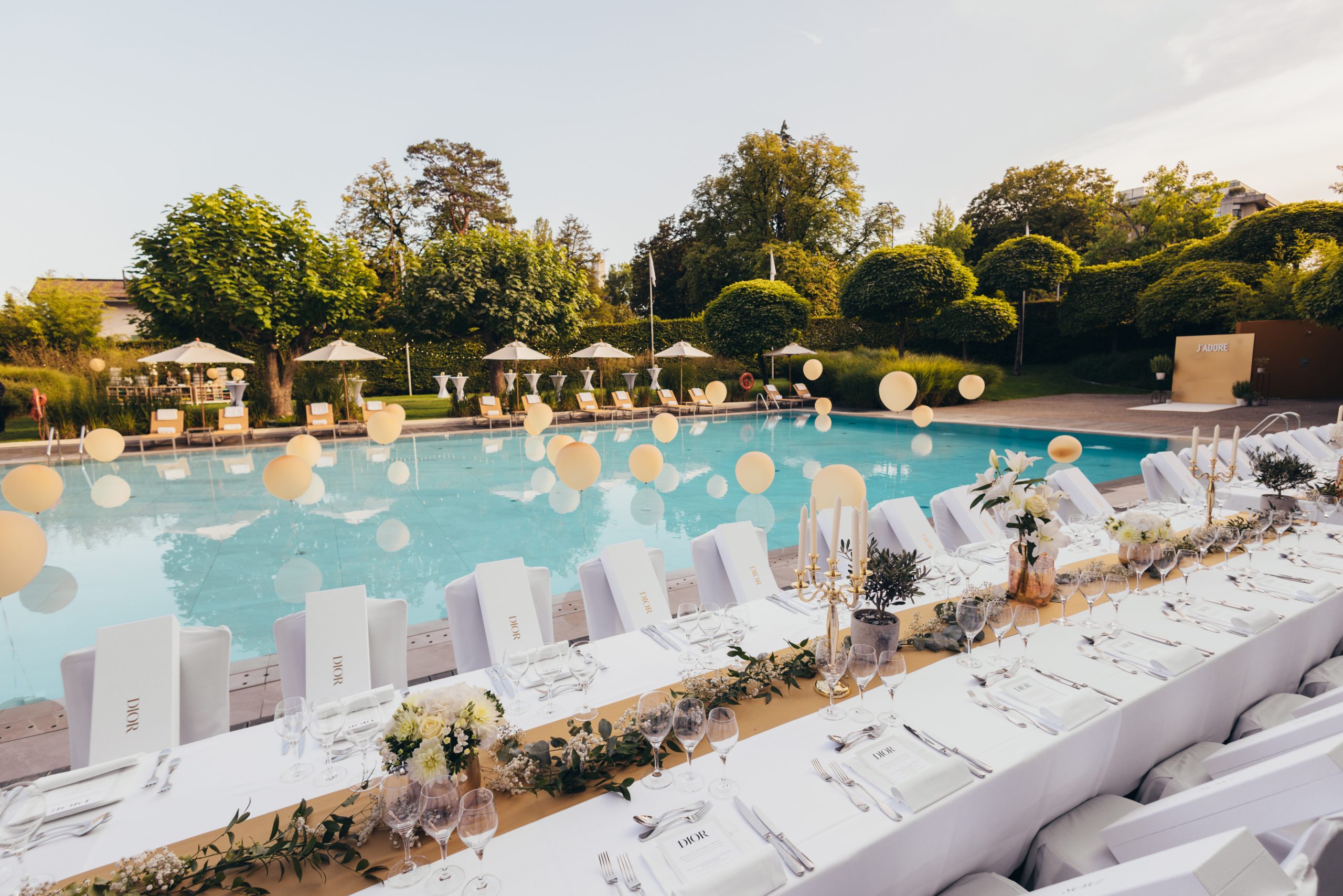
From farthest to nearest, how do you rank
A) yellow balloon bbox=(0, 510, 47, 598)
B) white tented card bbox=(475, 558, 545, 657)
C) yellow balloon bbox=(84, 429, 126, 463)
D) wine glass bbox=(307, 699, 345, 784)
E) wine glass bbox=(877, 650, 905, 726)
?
yellow balloon bbox=(84, 429, 126, 463) → yellow balloon bbox=(0, 510, 47, 598) → white tented card bbox=(475, 558, 545, 657) → wine glass bbox=(877, 650, 905, 726) → wine glass bbox=(307, 699, 345, 784)

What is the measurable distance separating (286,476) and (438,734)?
6265 mm

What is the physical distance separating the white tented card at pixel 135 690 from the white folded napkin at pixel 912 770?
2350 mm

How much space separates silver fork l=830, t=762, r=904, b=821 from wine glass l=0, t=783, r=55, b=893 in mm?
1748

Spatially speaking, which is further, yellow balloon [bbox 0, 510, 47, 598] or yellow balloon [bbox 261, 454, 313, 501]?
yellow balloon [bbox 261, 454, 313, 501]

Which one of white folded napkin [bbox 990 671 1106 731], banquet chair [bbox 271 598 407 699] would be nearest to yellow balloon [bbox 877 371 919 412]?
white folded napkin [bbox 990 671 1106 731]

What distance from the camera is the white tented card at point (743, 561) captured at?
355 centimetres

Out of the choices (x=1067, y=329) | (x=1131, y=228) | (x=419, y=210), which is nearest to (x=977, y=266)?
(x=1067, y=329)

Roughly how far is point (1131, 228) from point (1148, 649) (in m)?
40.4

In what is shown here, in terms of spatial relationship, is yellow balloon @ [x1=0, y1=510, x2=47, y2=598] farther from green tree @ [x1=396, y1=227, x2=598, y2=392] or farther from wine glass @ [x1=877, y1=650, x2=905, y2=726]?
green tree @ [x1=396, y1=227, x2=598, y2=392]

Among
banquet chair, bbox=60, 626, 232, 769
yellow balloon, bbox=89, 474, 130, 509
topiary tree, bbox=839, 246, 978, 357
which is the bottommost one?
yellow balloon, bbox=89, 474, 130, 509

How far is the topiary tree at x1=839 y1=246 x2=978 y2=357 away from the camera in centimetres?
2020

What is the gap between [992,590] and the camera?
2.79 m

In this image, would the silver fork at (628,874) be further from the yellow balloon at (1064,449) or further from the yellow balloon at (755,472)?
the yellow balloon at (1064,449)

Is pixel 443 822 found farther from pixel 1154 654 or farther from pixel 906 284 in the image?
pixel 906 284
